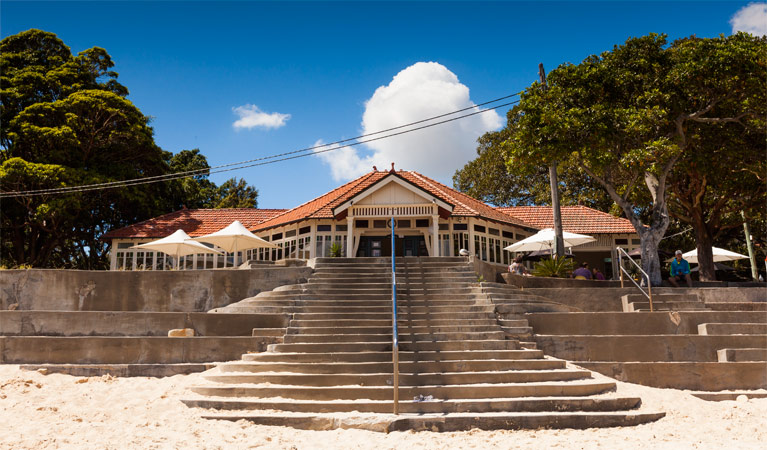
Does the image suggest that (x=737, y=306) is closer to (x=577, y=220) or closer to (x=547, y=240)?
(x=547, y=240)

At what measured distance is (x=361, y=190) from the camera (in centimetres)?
2133

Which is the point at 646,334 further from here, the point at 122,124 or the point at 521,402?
the point at 122,124

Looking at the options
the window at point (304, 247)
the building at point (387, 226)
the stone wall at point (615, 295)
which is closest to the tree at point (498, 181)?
the building at point (387, 226)

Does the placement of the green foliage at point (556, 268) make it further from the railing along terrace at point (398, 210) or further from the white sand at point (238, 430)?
the white sand at point (238, 430)

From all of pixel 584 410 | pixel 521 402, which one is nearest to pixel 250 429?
pixel 521 402

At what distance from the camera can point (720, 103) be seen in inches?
638

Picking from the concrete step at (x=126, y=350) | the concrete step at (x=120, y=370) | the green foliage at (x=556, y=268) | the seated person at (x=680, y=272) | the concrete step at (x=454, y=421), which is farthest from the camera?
the green foliage at (x=556, y=268)

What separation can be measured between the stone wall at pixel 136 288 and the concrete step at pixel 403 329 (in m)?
3.27

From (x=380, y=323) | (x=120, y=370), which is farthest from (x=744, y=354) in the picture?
(x=120, y=370)

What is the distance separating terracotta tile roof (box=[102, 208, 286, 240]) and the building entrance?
5.94m

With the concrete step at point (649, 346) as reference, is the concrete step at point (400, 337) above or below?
above

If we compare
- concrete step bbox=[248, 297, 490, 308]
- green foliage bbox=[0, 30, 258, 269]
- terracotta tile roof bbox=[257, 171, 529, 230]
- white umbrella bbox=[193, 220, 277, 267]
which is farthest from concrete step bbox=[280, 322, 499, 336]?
green foliage bbox=[0, 30, 258, 269]

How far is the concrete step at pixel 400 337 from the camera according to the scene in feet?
37.1

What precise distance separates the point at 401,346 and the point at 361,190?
11099 millimetres
